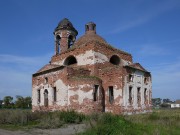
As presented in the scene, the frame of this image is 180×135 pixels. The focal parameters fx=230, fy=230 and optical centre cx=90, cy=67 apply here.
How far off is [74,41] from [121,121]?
1928 centimetres

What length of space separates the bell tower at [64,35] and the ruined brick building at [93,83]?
182 cm

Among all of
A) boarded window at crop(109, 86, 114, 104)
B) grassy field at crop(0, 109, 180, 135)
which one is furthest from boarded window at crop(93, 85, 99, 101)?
grassy field at crop(0, 109, 180, 135)

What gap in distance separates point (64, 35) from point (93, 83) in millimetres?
10446

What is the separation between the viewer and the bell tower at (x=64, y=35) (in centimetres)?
2820

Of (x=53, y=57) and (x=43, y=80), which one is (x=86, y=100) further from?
(x=53, y=57)

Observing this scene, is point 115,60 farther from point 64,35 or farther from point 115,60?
point 64,35

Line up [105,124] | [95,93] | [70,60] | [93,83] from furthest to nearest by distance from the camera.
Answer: [70,60] < [95,93] < [93,83] < [105,124]

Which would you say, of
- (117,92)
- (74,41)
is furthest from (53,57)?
(117,92)

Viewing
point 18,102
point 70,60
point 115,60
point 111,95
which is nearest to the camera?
point 111,95

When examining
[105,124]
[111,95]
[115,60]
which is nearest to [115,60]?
[115,60]

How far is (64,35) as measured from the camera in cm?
2825

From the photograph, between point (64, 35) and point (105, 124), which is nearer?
point (105, 124)

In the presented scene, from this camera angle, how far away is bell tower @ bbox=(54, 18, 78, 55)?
2820 centimetres

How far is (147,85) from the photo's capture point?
24.9m
